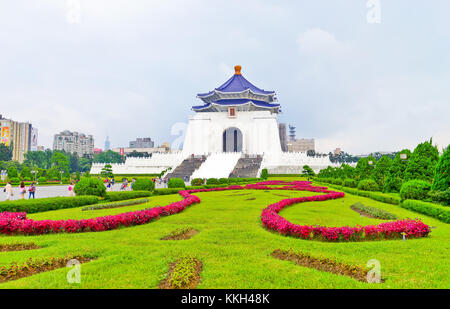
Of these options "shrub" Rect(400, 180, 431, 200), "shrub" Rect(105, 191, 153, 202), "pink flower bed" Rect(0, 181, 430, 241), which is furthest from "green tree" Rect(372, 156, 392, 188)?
"shrub" Rect(105, 191, 153, 202)

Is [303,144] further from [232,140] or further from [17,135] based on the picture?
[17,135]

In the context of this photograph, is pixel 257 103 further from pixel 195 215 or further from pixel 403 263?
pixel 403 263

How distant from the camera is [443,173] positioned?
8.62m

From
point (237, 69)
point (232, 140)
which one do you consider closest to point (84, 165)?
point (232, 140)

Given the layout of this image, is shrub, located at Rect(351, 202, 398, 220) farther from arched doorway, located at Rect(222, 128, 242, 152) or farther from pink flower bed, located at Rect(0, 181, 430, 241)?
arched doorway, located at Rect(222, 128, 242, 152)

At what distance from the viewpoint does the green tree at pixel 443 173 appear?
8445 mm

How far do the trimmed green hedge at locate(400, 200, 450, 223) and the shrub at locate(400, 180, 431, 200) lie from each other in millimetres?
300

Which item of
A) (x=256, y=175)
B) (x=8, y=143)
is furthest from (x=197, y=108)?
(x=8, y=143)

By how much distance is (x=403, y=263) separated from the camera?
3809 mm

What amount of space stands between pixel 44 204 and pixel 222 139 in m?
34.2

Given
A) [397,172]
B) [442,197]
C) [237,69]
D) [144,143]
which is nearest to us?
[442,197]

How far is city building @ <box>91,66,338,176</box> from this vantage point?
32938 millimetres

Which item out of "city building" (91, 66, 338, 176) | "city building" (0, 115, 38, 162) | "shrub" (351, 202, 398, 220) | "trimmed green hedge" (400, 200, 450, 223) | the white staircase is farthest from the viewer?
"city building" (0, 115, 38, 162)
